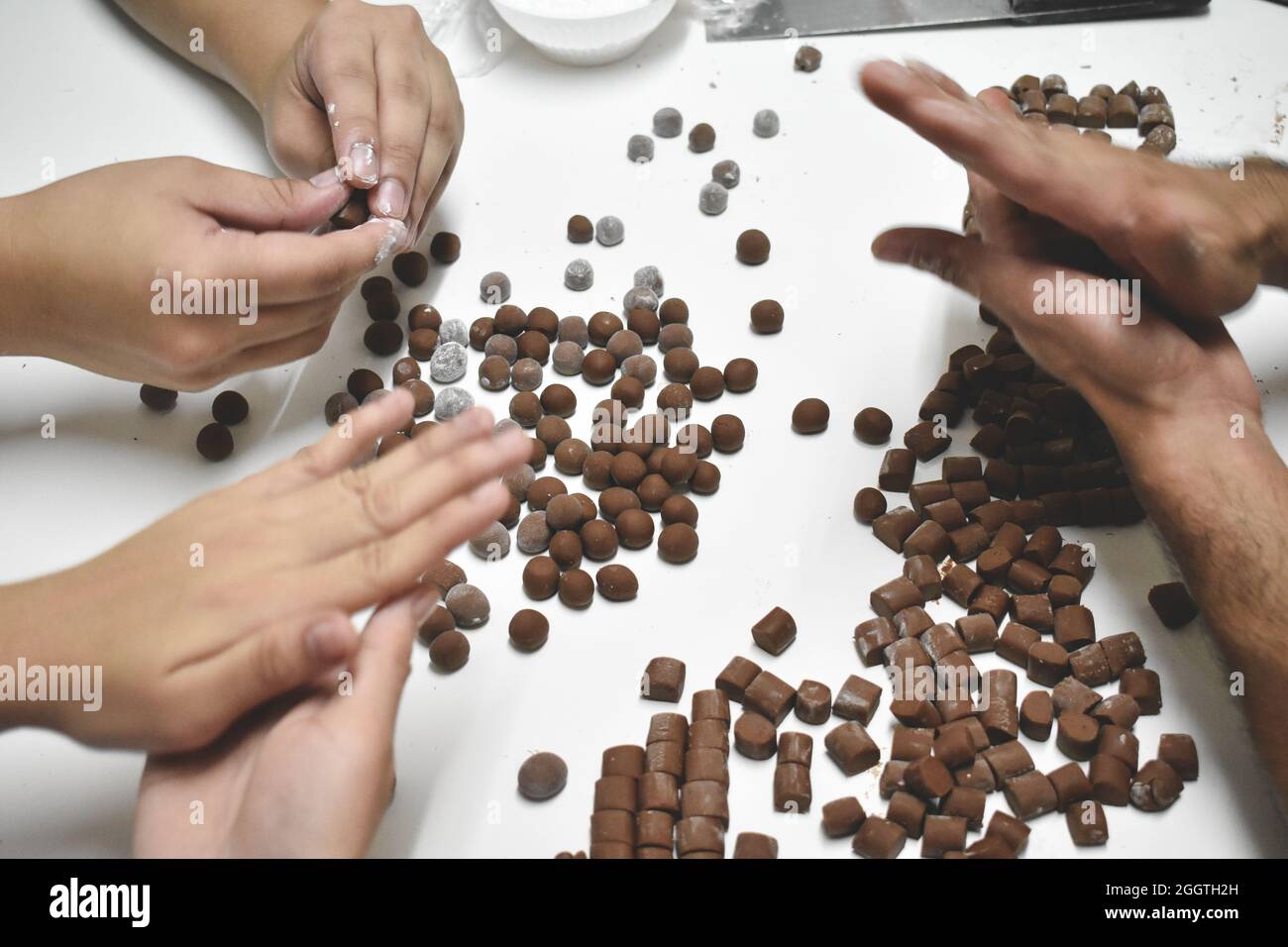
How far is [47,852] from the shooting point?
4.61 feet

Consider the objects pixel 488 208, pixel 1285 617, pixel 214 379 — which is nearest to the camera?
pixel 1285 617

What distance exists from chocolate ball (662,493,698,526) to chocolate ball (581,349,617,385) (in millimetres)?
296

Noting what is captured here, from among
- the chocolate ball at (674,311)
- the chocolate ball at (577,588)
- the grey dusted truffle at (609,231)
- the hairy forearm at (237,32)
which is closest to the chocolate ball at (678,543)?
the chocolate ball at (577,588)

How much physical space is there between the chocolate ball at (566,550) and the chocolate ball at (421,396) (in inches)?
14.2

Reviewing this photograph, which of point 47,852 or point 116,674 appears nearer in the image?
point 116,674

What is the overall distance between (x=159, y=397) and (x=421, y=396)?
18.0 inches

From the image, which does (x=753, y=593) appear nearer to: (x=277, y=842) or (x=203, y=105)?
(x=277, y=842)

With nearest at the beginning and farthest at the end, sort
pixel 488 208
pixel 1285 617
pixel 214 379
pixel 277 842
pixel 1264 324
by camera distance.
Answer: pixel 277 842 → pixel 1285 617 → pixel 214 379 → pixel 1264 324 → pixel 488 208

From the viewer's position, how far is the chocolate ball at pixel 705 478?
174 centimetres

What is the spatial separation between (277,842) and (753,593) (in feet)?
2.69

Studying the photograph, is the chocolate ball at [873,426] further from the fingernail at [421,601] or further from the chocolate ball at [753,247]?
the fingernail at [421,601]

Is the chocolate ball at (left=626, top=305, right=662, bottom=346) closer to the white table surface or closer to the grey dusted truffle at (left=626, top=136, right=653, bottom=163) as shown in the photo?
the white table surface

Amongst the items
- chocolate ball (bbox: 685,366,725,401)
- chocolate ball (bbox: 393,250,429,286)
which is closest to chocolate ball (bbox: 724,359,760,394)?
chocolate ball (bbox: 685,366,725,401)
